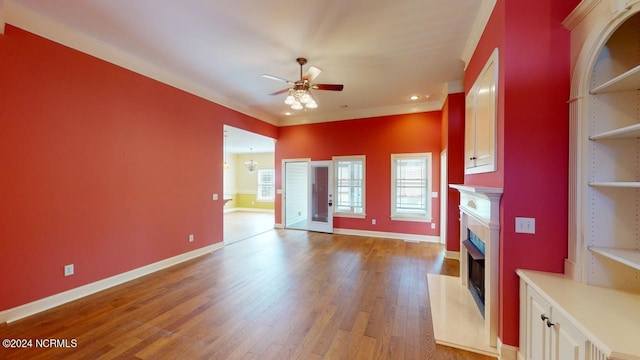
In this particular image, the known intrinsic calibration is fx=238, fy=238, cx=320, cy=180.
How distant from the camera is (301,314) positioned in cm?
263

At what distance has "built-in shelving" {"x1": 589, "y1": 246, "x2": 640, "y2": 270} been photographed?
136cm

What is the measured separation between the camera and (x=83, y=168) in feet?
9.86

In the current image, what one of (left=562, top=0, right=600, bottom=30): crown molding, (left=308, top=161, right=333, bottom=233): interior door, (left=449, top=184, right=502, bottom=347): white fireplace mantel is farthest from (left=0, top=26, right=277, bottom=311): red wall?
(left=562, top=0, right=600, bottom=30): crown molding

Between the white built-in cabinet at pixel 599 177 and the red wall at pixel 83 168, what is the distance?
468 centimetres

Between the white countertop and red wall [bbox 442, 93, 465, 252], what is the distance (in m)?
2.82

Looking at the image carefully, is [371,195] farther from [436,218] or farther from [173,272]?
[173,272]

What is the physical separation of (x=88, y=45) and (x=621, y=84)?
5.23 meters

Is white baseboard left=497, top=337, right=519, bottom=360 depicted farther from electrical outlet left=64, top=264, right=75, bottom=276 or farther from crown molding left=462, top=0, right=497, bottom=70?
electrical outlet left=64, top=264, right=75, bottom=276

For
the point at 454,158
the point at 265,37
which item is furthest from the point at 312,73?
the point at 454,158

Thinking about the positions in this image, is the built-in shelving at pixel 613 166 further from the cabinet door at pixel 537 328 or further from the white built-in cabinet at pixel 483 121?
the white built-in cabinet at pixel 483 121

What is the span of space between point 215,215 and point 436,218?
4975 mm

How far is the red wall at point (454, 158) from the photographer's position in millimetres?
4406

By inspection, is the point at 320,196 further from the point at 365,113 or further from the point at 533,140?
the point at 533,140

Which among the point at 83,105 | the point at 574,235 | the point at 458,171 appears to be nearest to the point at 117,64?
the point at 83,105
